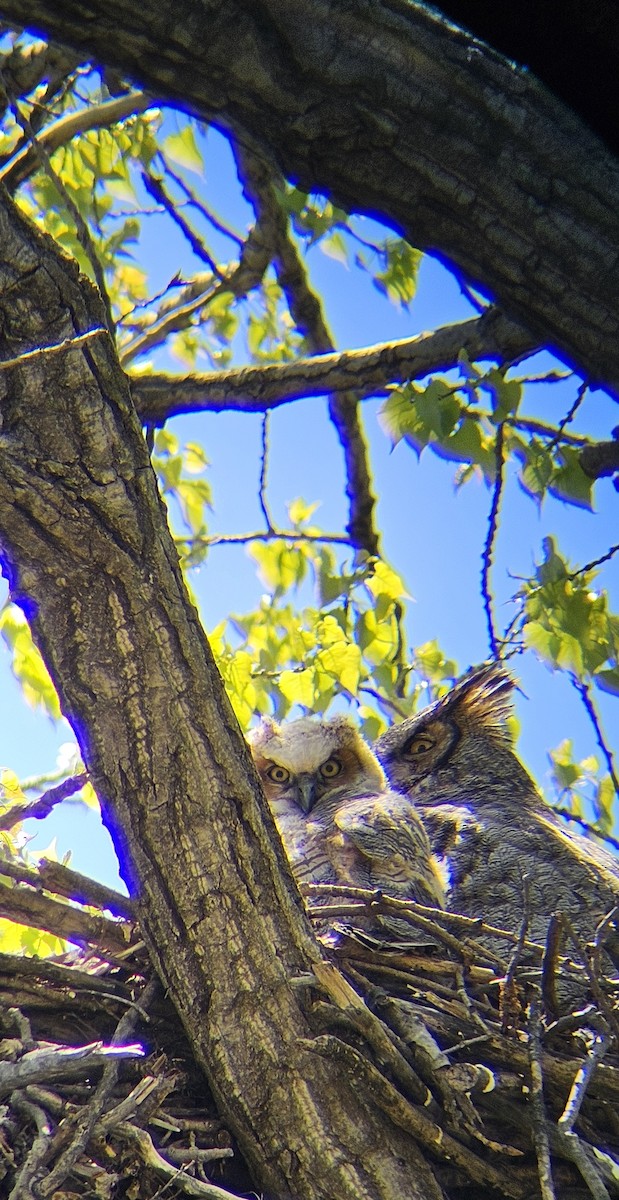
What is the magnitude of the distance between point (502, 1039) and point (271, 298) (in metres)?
3.80

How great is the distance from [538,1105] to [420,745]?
78.2 inches

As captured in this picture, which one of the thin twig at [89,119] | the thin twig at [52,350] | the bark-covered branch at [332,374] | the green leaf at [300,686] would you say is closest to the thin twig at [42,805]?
the thin twig at [52,350]

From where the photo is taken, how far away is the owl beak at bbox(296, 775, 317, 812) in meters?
3.17

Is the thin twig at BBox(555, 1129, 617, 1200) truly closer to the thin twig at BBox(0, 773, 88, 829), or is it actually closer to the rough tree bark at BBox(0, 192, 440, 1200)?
the rough tree bark at BBox(0, 192, 440, 1200)

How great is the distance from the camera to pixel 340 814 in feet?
9.32

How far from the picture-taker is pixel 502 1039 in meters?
1.97

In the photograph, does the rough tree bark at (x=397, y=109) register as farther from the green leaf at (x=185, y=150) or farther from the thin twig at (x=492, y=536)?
the green leaf at (x=185, y=150)

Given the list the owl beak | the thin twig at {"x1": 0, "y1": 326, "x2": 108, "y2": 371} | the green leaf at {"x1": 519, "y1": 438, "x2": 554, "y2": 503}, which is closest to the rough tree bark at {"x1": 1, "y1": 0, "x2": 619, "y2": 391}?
the thin twig at {"x1": 0, "y1": 326, "x2": 108, "y2": 371}

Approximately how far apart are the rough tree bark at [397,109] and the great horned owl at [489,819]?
128cm

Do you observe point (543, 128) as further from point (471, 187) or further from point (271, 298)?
point (271, 298)

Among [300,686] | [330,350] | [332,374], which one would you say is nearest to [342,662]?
[300,686]

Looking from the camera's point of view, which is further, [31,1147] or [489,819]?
[489,819]

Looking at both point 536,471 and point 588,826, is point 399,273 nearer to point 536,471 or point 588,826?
point 536,471

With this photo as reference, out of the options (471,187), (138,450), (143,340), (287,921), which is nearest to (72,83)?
(143,340)
